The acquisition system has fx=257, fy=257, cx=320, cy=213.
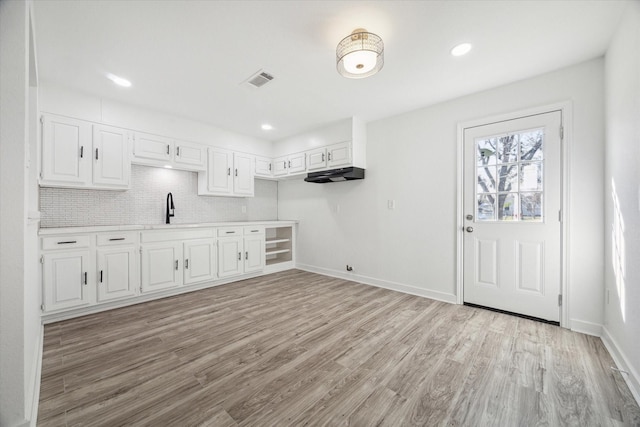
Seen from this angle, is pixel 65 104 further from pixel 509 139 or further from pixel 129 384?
pixel 509 139

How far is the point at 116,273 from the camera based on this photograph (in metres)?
2.97

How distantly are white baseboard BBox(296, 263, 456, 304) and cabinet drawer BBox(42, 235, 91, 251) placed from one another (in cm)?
324

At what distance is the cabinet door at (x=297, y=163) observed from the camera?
4.52 metres

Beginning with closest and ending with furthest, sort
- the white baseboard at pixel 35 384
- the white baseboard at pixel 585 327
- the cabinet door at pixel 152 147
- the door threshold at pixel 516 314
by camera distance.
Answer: the white baseboard at pixel 35 384
the white baseboard at pixel 585 327
the door threshold at pixel 516 314
the cabinet door at pixel 152 147

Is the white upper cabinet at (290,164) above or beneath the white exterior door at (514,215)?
above

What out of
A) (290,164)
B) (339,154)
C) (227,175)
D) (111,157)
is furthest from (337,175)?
(111,157)

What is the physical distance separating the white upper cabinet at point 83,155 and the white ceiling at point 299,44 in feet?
1.49

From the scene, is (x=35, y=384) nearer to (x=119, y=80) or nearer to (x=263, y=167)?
(x=119, y=80)

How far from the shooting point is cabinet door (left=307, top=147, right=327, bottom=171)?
420 cm

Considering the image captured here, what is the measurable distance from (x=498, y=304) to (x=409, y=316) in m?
1.03

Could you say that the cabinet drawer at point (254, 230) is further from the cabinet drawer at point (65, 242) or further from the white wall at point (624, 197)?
the white wall at point (624, 197)

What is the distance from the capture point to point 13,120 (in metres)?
1.18

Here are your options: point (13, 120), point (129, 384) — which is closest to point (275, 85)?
point (13, 120)

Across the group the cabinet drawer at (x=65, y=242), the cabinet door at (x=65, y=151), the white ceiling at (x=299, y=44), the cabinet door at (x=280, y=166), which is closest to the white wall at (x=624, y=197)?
the white ceiling at (x=299, y=44)
